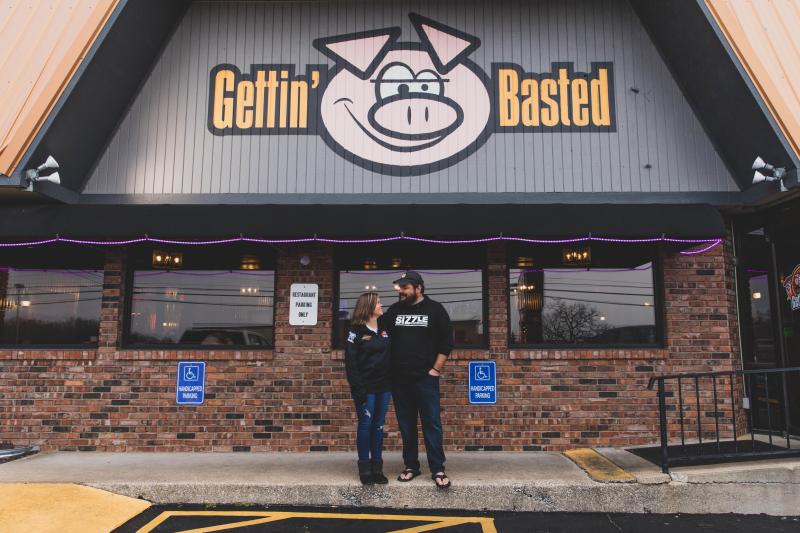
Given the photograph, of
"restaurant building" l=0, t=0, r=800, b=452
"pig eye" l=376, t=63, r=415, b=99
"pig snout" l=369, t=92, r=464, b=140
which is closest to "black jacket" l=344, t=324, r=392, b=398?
"restaurant building" l=0, t=0, r=800, b=452

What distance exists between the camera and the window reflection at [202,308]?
6.46 meters

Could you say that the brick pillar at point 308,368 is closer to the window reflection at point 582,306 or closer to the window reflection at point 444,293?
the window reflection at point 444,293

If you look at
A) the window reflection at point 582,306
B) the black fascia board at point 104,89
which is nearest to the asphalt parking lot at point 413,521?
the window reflection at point 582,306

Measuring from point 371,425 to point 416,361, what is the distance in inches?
27.2

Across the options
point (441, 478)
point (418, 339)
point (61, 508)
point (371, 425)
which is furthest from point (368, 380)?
point (61, 508)

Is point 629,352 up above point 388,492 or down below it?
above

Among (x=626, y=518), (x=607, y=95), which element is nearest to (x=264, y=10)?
(x=607, y=95)

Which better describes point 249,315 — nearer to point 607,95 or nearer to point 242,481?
point 242,481

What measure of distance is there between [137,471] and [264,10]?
5451mm

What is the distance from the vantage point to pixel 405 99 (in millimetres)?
6504

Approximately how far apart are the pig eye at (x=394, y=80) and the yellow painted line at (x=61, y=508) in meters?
4.96

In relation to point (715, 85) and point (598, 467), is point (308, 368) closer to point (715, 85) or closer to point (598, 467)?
point (598, 467)

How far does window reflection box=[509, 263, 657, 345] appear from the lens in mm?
6328

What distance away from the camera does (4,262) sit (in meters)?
6.73
